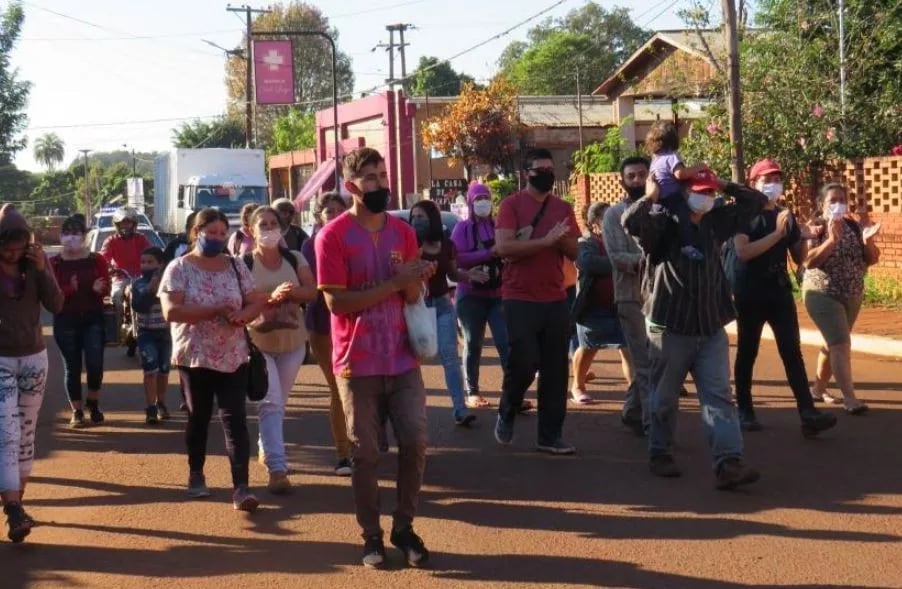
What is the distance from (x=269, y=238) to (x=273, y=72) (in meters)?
35.4

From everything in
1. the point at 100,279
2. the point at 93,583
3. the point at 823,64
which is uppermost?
the point at 823,64

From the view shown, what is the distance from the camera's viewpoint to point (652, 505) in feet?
24.4

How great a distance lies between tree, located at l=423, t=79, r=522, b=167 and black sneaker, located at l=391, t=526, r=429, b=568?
123 ft

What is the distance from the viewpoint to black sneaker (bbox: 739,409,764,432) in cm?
959

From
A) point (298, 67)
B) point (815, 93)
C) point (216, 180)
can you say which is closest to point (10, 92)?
point (216, 180)

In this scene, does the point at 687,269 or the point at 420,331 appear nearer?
the point at 420,331

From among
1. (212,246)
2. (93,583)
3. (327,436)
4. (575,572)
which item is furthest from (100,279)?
(575,572)

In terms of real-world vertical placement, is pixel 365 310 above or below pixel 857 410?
above

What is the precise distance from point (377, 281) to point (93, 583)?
1.99m

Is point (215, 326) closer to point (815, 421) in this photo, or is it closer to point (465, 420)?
point (465, 420)

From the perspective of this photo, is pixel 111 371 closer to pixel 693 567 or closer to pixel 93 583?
pixel 93 583

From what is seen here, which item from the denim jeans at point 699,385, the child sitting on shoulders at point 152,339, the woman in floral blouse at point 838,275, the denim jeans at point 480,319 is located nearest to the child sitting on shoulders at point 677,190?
the denim jeans at point 699,385

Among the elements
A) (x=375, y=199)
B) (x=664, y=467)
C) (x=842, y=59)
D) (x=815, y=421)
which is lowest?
(x=664, y=467)

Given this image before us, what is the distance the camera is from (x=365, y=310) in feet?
20.8
